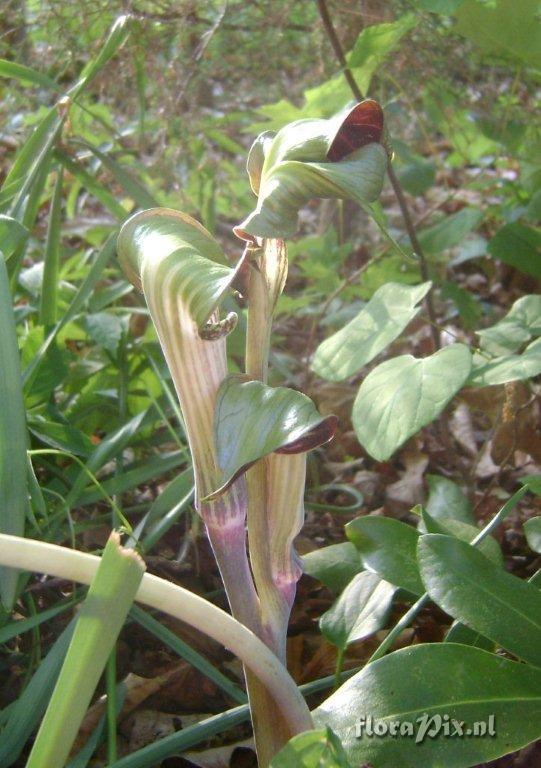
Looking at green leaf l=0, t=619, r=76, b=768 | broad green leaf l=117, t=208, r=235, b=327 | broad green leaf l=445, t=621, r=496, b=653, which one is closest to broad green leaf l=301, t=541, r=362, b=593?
broad green leaf l=445, t=621, r=496, b=653

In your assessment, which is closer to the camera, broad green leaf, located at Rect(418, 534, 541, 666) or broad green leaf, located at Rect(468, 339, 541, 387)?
broad green leaf, located at Rect(418, 534, 541, 666)

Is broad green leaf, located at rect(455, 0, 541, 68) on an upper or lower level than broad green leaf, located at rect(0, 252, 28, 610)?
upper

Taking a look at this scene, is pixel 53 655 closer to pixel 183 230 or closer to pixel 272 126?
pixel 183 230

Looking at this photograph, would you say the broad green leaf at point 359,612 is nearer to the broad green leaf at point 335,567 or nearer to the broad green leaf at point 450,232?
the broad green leaf at point 335,567

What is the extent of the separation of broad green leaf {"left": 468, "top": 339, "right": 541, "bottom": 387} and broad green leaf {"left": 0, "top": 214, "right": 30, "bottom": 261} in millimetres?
556

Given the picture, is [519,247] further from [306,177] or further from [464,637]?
[306,177]

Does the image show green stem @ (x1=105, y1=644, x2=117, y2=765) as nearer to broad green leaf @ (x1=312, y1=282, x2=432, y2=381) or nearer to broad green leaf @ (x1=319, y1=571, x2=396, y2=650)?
broad green leaf @ (x1=319, y1=571, x2=396, y2=650)

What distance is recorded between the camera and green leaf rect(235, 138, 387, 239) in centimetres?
53

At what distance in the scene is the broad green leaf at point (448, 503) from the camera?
99 cm

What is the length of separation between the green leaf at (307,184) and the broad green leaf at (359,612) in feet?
1.32

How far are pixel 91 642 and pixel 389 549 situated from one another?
36cm

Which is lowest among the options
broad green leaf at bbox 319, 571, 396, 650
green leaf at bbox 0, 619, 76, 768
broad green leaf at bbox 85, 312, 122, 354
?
green leaf at bbox 0, 619, 76, 768

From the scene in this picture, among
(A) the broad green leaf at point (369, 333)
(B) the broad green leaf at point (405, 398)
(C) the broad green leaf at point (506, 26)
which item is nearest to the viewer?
(B) the broad green leaf at point (405, 398)

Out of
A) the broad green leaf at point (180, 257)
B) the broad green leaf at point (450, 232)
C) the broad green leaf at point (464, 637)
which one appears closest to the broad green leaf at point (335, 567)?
the broad green leaf at point (464, 637)
